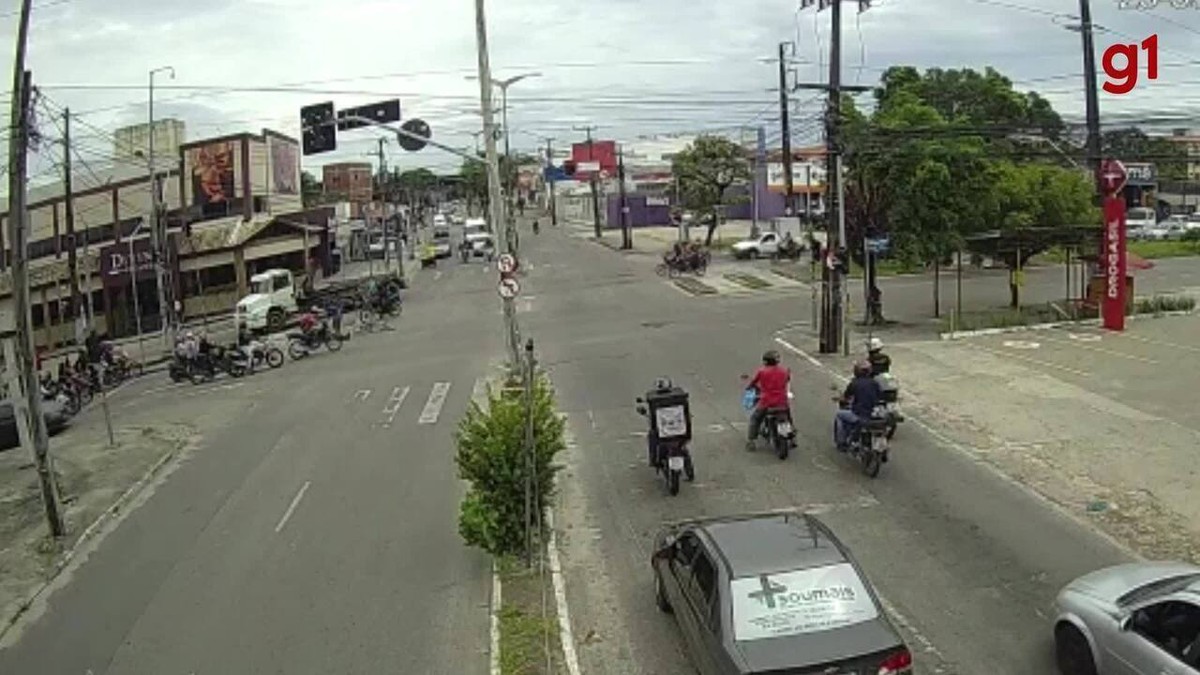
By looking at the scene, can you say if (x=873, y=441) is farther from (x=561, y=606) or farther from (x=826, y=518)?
(x=561, y=606)

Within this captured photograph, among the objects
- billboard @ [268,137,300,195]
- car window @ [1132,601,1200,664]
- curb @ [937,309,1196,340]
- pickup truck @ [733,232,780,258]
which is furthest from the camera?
billboard @ [268,137,300,195]

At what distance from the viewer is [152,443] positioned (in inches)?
883

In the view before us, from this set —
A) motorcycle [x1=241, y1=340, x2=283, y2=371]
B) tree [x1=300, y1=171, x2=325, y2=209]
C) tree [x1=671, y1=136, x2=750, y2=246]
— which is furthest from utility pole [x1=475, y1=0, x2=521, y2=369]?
tree [x1=300, y1=171, x2=325, y2=209]

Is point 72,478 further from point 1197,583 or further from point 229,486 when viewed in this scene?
point 1197,583

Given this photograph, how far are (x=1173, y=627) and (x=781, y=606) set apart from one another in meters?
2.62

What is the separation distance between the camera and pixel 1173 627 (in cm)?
762

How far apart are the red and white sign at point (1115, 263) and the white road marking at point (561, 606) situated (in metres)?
18.8

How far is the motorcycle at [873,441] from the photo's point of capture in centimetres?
1504

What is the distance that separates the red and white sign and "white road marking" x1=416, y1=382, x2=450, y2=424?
16098 mm

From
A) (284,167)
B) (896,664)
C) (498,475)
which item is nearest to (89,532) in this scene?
(498,475)

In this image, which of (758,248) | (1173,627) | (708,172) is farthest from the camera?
(708,172)

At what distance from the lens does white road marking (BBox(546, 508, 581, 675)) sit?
9781 mm

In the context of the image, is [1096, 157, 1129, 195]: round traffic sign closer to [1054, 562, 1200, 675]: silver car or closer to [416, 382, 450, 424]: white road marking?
[416, 382, 450, 424]: white road marking

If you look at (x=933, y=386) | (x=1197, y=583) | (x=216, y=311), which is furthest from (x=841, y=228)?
(x=216, y=311)
